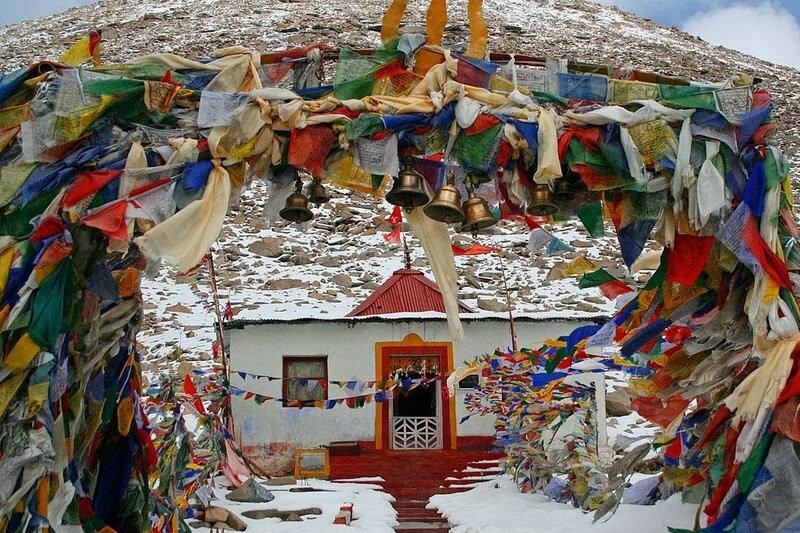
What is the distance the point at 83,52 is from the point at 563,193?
3.26 m

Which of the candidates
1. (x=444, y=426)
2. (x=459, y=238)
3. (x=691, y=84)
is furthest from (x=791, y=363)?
(x=459, y=238)

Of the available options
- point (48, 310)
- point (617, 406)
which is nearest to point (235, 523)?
point (48, 310)

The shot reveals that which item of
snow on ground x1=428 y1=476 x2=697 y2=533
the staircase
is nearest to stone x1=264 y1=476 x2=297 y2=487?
the staircase

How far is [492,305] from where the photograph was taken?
76.5 feet

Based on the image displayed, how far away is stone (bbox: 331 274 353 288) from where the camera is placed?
25.9 meters

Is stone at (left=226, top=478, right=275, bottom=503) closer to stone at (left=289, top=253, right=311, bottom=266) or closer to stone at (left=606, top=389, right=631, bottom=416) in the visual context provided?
stone at (left=606, top=389, right=631, bottom=416)

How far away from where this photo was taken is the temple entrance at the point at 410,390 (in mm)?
15945

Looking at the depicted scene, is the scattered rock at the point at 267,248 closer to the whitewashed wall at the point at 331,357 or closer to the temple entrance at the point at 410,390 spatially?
the whitewashed wall at the point at 331,357

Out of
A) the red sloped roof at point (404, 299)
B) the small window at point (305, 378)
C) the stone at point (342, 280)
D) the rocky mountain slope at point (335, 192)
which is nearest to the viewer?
the small window at point (305, 378)

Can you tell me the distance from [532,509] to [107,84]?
7.55 m

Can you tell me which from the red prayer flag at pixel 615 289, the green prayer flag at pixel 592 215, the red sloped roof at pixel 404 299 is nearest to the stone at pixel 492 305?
the red sloped roof at pixel 404 299

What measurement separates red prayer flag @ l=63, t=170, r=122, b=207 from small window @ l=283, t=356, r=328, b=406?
11.2 m

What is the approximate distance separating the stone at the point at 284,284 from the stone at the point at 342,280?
1.03m

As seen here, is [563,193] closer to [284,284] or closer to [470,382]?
[470,382]
